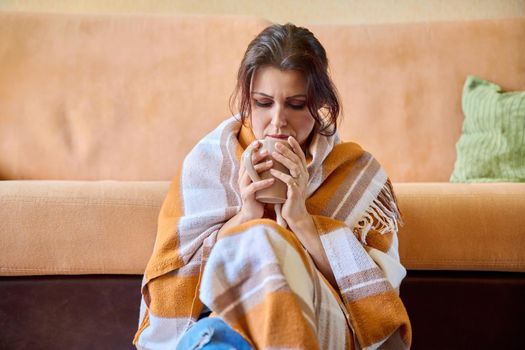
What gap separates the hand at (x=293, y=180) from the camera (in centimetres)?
95

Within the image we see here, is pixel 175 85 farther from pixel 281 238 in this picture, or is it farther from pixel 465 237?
pixel 281 238

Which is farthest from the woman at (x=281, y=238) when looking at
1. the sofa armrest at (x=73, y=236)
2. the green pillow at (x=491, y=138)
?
the green pillow at (x=491, y=138)

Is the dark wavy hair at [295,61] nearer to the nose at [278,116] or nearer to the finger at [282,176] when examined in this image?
the nose at [278,116]

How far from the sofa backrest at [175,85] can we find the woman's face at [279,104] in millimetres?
714

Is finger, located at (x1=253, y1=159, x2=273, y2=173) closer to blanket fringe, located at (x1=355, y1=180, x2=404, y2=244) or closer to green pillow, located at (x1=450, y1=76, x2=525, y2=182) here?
blanket fringe, located at (x1=355, y1=180, x2=404, y2=244)

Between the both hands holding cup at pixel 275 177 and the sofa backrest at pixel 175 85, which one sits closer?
the both hands holding cup at pixel 275 177

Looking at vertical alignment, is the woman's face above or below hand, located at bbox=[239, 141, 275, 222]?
above

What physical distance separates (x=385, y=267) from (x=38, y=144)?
116 centimetres

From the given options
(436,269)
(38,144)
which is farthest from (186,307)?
(38,144)

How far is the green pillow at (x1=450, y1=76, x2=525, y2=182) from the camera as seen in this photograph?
1.60 metres

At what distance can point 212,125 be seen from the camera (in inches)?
70.0

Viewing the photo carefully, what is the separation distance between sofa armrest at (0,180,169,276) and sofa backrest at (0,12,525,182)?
50 centimetres

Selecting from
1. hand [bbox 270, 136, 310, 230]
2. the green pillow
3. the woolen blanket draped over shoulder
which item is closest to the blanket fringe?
the woolen blanket draped over shoulder

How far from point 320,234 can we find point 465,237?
1.40ft
